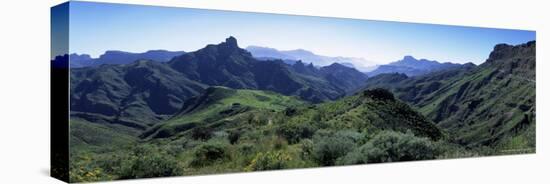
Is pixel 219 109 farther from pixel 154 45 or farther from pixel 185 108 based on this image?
pixel 154 45

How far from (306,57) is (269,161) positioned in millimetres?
2211

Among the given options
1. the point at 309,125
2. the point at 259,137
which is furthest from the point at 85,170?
the point at 309,125

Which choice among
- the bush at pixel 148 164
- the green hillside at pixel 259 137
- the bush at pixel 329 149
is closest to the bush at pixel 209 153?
the green hillside at pixel 259 137

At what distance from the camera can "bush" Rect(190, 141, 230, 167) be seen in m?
11.5

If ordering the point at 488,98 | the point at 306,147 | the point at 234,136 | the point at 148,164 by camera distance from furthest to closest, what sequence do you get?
1. the point at 488,98
2. the point at 306,147
3. the point at 234,136
4. the point at 148,164

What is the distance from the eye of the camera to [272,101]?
12.5 metres

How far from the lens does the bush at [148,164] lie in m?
10.8

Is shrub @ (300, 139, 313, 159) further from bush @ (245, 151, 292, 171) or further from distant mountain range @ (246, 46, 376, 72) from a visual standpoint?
distant mountain range @ (246, 46, 376, 72)

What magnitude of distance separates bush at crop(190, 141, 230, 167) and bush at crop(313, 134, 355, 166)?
1755 mm

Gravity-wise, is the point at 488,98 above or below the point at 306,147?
above

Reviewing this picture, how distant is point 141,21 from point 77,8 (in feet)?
3.91

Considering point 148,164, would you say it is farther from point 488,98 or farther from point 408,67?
point 488,98

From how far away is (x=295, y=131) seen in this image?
1248cm

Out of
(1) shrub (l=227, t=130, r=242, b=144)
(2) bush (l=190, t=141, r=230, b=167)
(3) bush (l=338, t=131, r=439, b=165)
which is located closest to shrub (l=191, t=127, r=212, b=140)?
(2) bush (l=190, t=141, r=230, b=167)
